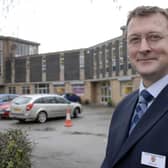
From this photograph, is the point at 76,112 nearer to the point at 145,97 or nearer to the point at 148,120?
the point at 145,97

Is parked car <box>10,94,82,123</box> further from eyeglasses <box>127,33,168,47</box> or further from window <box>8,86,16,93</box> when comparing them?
window <box>8,86,16,93</box>

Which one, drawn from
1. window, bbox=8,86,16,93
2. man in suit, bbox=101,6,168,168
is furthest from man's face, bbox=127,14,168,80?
window, bbox=8,86,16,93

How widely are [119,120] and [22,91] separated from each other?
44131mm

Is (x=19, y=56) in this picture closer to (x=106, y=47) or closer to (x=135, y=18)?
(x=106, y=47)

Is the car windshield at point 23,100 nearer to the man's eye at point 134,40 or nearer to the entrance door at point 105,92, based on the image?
the man's eye at point 134,40

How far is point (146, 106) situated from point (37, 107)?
15.1m

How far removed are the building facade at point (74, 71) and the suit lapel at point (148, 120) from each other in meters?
25.9

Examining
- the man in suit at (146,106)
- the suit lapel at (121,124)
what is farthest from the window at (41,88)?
the man in suit at (146,106)

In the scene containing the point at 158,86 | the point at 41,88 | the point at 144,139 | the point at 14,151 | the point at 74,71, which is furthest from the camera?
the point at 41,88

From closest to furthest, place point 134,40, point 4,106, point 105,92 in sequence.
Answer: point 134,40, point 4,106, point 105,92

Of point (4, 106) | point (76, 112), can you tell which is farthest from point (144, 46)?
point (4, 106)

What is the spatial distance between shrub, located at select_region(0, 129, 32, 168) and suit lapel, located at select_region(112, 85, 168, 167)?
3.17 meters

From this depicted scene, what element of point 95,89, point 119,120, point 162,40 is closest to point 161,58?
point 162,40

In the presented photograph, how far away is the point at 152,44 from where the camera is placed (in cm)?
162
